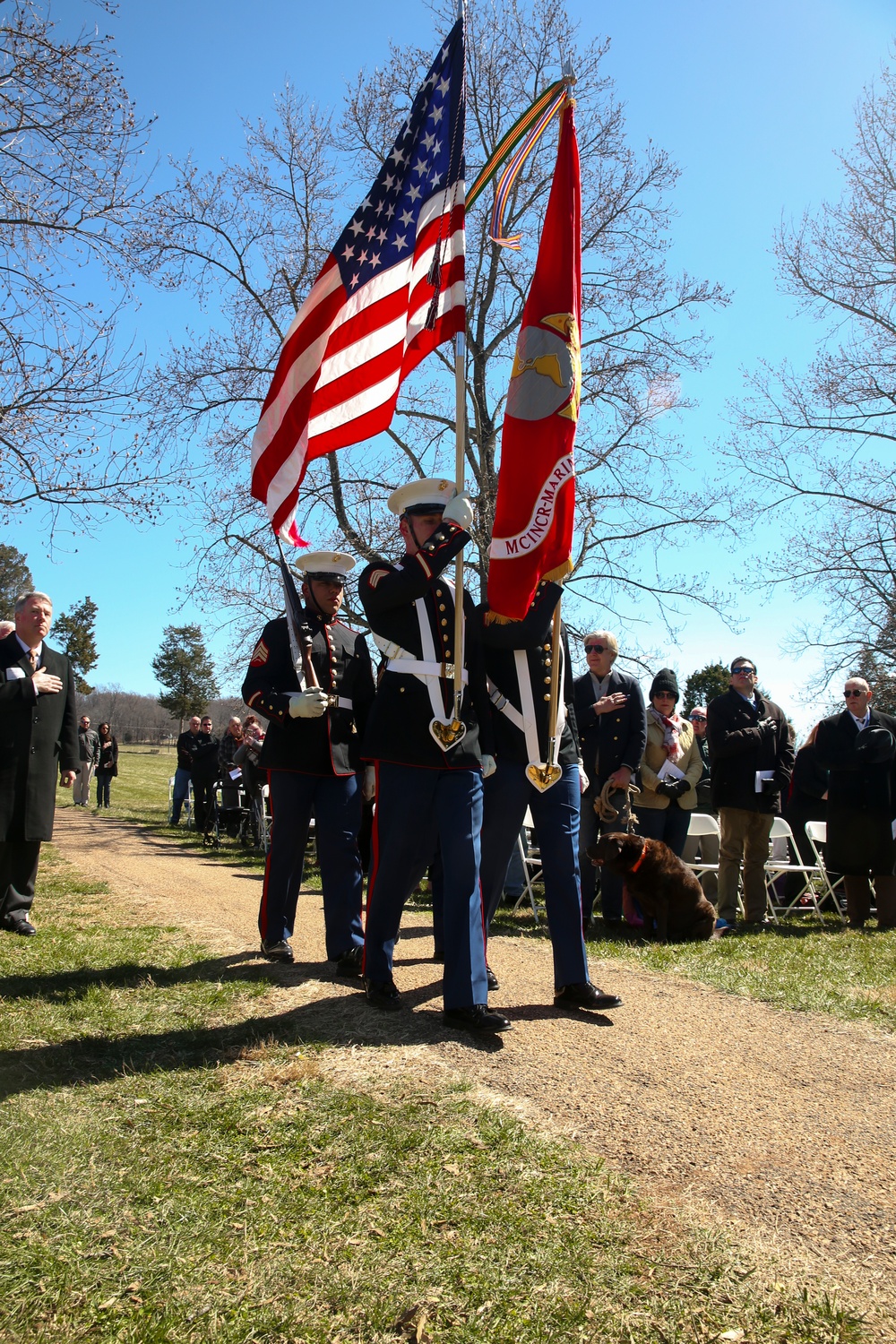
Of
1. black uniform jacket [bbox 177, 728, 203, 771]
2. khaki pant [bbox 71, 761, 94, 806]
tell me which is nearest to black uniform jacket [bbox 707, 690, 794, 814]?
black uniform jacket [bbox 177, 728, 203, 771]

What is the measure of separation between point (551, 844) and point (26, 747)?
353cm

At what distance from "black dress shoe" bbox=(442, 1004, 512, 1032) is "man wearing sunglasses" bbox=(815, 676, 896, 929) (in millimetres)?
5250

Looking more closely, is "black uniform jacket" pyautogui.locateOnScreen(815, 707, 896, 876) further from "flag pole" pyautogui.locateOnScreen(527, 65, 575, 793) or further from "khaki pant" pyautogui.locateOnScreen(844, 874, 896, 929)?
Result: "flag pole" pyautogui.locateOnScreen(527, 65, 575, 793)

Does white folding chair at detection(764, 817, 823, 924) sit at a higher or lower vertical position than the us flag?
lower

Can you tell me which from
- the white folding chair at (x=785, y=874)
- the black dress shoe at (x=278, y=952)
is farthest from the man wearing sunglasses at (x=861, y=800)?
the black dress shoe at (x=278, y=952)

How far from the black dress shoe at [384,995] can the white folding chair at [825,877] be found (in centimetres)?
573

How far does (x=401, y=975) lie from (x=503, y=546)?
7.50 feet

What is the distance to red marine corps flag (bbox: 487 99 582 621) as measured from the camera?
4.74 m

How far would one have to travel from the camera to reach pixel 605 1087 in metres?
3.52

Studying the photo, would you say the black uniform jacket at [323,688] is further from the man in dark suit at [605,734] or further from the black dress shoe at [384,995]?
the man in dark suit at [605,734]

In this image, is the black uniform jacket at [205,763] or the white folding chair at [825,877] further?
the black uniform jacket at [205,763]

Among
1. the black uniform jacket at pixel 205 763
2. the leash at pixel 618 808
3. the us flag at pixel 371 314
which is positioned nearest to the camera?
the us flag at pixel 371 314

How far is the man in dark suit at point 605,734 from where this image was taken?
7.64m

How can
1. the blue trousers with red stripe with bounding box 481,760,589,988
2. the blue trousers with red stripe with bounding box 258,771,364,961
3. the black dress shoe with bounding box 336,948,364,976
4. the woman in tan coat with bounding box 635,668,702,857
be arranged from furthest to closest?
→ the woman in tan coat with bounding box 635,668,702,857 → the blue trousers with red stripe with bounding box 258,771,364,961 → the black dress shoe with bounding box 336,948,364,976 → the blue trousers with red stripe with bounding box 481,760,589,988
